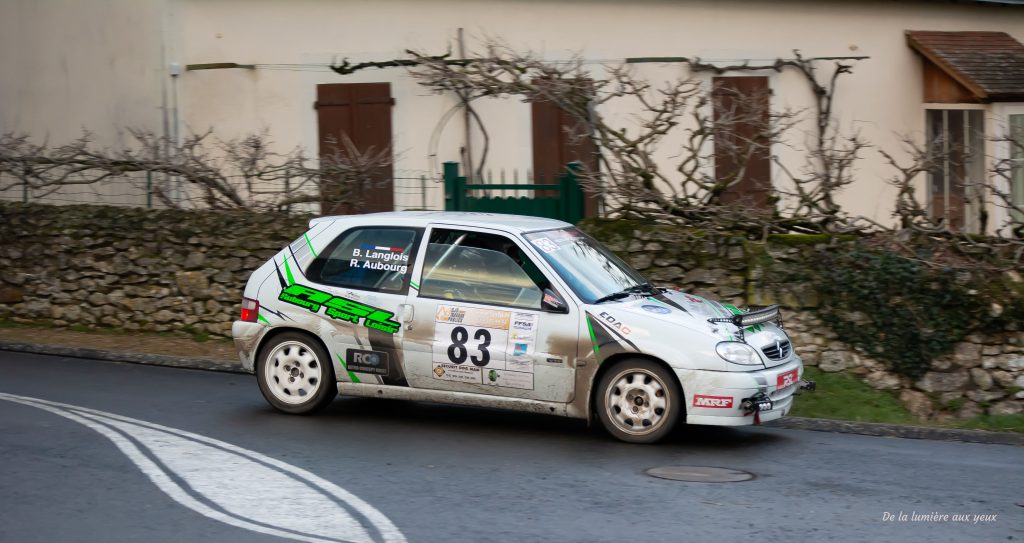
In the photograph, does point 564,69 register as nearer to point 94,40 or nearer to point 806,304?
point 806,304

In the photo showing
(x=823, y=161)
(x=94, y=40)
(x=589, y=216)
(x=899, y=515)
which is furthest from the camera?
(x=94, y=40)

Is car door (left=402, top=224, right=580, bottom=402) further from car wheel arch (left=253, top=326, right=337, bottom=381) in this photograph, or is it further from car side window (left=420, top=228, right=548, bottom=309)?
car wheel arch (left=253, top=326, right=337, bottom=381)

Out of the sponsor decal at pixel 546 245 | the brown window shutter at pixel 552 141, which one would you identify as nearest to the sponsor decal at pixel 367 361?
the sponsor decal at pixel 546 245

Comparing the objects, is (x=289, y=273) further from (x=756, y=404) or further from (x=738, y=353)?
(x=756, y=404)

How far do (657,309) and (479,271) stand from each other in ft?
4.58

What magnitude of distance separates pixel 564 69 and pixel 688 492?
31.5 feet

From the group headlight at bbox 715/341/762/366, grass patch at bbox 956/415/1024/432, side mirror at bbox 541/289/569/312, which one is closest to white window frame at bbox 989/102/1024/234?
grass patch at bbox 956/415/1024/432

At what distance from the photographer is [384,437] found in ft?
29.6

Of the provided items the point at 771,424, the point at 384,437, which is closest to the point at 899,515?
the point at 771,424

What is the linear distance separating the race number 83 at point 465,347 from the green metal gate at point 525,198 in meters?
5.02

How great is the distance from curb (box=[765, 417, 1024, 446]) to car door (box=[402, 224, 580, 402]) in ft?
8.13

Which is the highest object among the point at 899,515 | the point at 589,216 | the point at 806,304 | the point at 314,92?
the point at 314,92

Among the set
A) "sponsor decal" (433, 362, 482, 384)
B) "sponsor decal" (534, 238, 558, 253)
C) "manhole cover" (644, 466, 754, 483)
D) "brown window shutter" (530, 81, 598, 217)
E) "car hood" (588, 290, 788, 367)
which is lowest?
"manhole cover" (644, 466, 754, 483)

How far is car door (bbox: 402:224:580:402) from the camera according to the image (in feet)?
28.8
